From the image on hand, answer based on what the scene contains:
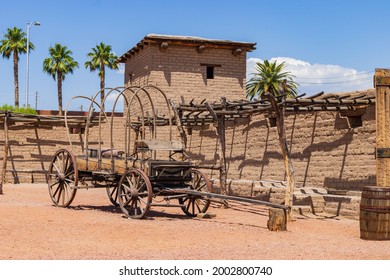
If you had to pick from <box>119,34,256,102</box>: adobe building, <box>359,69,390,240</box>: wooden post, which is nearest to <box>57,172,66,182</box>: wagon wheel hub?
<box>359,69,390,240</box>: wooden post

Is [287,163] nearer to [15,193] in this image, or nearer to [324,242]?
[324,242]

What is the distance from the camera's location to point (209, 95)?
23766 millimetres

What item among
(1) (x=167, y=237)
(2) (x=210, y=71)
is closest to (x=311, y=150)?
(1) (x=167, y=237)

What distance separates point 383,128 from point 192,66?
14.3m

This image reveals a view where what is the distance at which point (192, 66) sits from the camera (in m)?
23.5

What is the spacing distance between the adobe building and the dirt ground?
10.5m

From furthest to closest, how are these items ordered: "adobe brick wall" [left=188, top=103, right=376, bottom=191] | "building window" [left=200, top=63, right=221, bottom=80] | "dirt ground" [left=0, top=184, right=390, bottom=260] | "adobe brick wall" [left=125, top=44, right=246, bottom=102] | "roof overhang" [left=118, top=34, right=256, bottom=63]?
"building window" [left=200, top=63, right=221, bottom=80] → "adobe brick wall" [left=125, top=44, right=246, bottom=102] → "roof overhang" [left=118, top=34, right=256, bottom=63] → "adobe brick wall" [left=188, top=103, right=376, bottom=191] → "dirt ground" [left=0, top=184, right=390, bottom=260]

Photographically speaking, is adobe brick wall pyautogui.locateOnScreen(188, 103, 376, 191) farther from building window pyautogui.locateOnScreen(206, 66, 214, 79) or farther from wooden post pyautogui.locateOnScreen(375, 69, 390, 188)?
building window pyautogui.locateOnScreen(206, 66, 214, 79)

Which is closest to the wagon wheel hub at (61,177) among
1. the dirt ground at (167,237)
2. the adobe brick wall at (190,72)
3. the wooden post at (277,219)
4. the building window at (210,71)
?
the dirt ground at (167,237)

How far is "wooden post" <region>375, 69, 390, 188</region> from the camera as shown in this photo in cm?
979

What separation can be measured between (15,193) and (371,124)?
10290mm

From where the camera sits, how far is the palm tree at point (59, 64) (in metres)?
45.1

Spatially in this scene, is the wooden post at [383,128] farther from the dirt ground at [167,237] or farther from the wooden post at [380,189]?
the dirt ground at [167,237]

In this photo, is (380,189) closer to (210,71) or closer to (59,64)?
(210,71)
